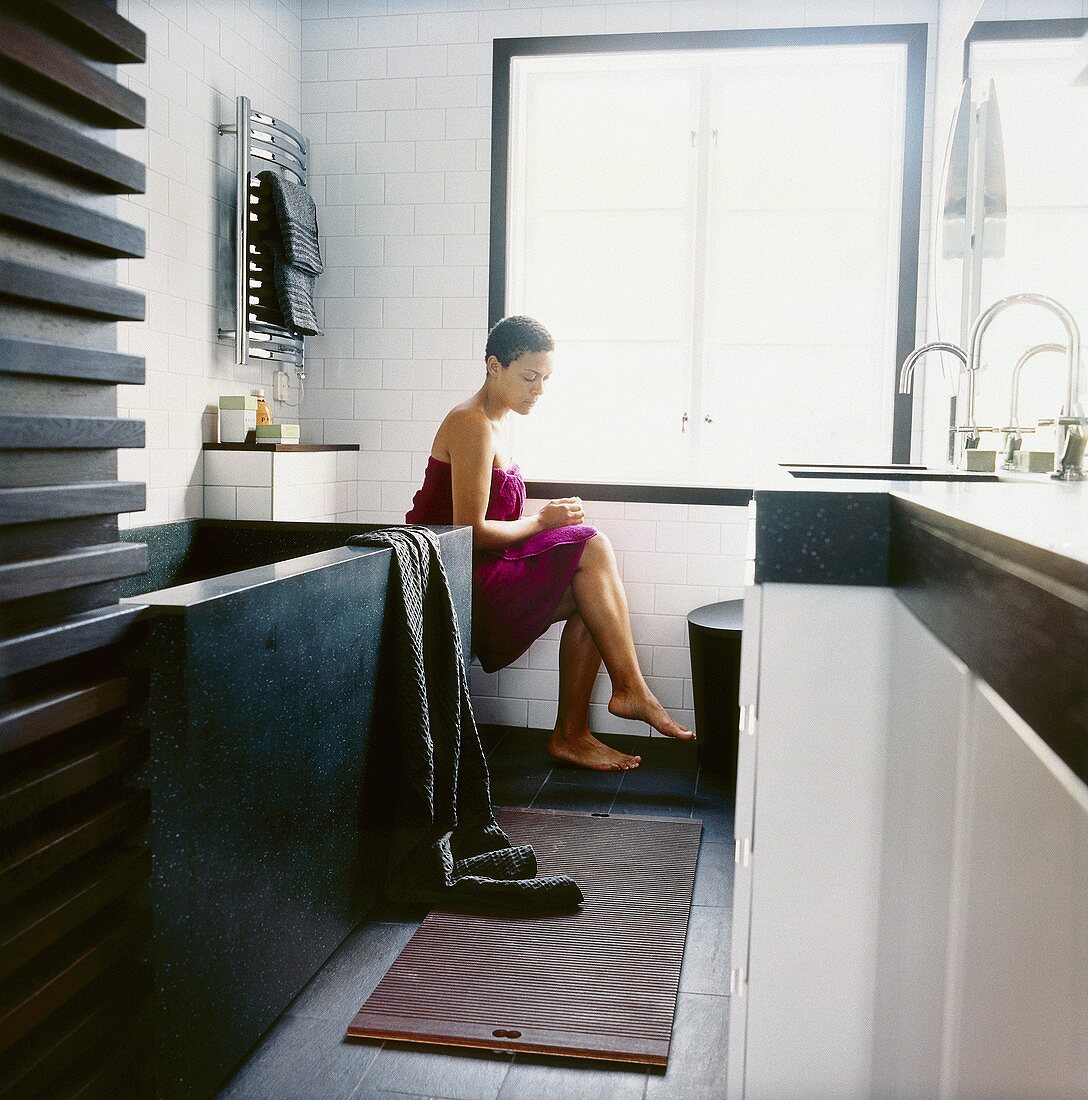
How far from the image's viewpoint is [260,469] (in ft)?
11.7

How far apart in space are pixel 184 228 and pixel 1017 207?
239cm

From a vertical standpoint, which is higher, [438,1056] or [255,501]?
[255,501]

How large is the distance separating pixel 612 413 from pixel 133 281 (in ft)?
5.74

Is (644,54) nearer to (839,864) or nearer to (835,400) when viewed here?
(835,400)

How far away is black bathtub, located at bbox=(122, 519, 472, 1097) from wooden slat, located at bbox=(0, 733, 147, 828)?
0.04m

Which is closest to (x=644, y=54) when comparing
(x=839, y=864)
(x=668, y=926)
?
(x=668, y=926)

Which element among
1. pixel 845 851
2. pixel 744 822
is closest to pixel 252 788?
pixel 744 822

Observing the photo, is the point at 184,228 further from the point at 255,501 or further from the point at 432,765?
the point at 432,765

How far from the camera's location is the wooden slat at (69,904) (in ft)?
4.30

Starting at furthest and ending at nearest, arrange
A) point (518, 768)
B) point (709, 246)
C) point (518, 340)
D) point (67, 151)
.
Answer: point (709, 246) < point (518, 768) < point (518, 340) < point (67, 151)

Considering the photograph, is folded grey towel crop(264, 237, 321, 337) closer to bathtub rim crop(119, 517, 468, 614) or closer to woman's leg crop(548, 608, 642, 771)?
woman's leg crop(548, 608, 642, 771)

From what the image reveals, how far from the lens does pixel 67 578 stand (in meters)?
1.41

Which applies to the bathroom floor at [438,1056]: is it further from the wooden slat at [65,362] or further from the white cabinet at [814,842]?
the wooden slat at [65,362]

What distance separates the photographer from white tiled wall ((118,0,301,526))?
3246mm
